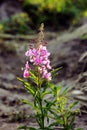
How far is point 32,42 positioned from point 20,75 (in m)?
4.54

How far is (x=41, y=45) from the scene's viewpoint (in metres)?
4.05

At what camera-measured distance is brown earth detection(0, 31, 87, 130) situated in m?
5.55

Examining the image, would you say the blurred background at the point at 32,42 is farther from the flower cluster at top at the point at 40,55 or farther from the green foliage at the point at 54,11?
the flower cluster at top at the point at 40,55

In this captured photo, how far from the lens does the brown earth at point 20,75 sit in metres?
5.55

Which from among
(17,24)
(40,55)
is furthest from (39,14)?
(40,55)

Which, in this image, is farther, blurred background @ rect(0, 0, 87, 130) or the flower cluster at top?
blurred background @ rect(0, 0, 87, 130)

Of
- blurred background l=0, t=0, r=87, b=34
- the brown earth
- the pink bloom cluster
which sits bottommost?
the pink bloom cluster

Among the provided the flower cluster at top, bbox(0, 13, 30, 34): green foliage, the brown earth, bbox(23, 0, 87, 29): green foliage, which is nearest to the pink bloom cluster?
the flower cluster at top

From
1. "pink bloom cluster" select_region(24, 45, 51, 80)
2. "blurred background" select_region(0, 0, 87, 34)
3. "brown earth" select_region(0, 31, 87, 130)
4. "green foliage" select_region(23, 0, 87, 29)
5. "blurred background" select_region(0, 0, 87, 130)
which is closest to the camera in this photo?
"pink bloom cluster" select_region(24, 45, 51, 80)

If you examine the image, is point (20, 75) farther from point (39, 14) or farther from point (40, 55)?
point (39, 14)

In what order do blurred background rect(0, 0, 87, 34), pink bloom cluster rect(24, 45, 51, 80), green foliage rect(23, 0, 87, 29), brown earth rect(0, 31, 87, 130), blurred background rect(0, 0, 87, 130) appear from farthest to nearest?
green foliage rect(23, 0, 87, 29)
blurred background rect(0, 0, 87, 34)
blurred background rect(0, 0, 87, 130)
brown earth rect(0, 31, 87, 130)
pink bloom cluster rect(24, 45, 51, 80)

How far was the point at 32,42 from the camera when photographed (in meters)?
4.27

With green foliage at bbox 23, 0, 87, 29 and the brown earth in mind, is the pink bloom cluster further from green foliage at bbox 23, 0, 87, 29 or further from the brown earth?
green foliage at bbox 23, 0, 87, 29

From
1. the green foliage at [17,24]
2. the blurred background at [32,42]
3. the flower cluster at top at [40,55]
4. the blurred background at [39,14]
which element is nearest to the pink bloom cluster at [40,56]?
the flower cluster at top at [40,55]
